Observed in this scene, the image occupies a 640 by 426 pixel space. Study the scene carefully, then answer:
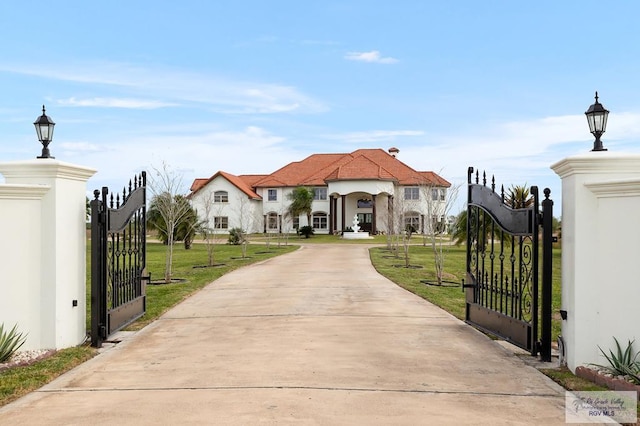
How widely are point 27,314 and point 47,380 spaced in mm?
1549

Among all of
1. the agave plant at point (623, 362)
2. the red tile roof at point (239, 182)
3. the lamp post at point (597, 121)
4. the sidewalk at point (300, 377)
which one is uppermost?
the red tile roof at point (239, 182)

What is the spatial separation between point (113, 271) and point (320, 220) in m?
48.8

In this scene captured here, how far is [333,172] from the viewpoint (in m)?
53.7

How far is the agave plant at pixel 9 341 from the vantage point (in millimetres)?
6891

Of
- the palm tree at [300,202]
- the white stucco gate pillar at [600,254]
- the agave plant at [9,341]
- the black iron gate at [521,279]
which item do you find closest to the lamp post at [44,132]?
the agave plant at [9,341]

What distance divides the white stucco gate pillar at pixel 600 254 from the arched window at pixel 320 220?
5050 cm

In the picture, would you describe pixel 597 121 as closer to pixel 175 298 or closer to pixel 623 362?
pixel 623 362

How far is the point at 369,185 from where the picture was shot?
5056 centimetres

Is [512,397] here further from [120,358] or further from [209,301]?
[209,301]

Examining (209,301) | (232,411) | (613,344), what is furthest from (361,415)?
(209,301)

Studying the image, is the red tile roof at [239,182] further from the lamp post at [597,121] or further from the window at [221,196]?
the lamp post at [597,121]

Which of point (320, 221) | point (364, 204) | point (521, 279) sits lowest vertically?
point (521, 279)

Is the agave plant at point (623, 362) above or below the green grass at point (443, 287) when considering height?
above

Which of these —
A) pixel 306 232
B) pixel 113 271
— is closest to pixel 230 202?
pixel 306 232
